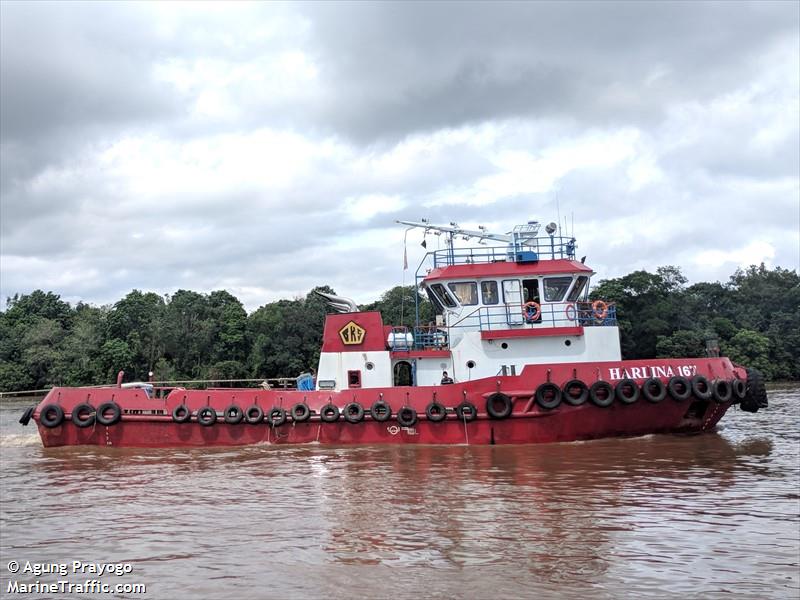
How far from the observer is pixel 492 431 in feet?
38.0

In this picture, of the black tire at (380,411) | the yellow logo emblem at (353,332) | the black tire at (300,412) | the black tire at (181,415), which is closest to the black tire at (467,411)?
the black tire at (380,411)

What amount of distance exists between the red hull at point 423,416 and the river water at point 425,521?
14.3 inches

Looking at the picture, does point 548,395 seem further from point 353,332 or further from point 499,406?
point 353,332

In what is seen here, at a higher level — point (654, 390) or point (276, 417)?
point (654, 390)

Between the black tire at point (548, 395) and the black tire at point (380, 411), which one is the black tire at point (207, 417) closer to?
the black tire at point (380, 411)

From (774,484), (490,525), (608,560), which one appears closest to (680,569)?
(608,560)

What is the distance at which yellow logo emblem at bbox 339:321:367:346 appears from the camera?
41.9ft

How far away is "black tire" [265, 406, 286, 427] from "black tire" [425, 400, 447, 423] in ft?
9.22

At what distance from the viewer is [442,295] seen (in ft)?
43.2

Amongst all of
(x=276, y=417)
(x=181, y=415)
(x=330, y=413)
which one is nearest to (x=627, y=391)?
(x=330, y=413)

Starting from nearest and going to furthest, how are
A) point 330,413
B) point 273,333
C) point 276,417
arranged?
point 330,413 → point 276,417 → point 273,333

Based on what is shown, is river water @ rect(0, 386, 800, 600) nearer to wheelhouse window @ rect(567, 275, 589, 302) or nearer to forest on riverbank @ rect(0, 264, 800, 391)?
wheelhouse window @ rect(567, 275, 589, 302)

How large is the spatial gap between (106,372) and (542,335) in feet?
110

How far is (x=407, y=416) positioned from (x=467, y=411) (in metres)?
1.11
